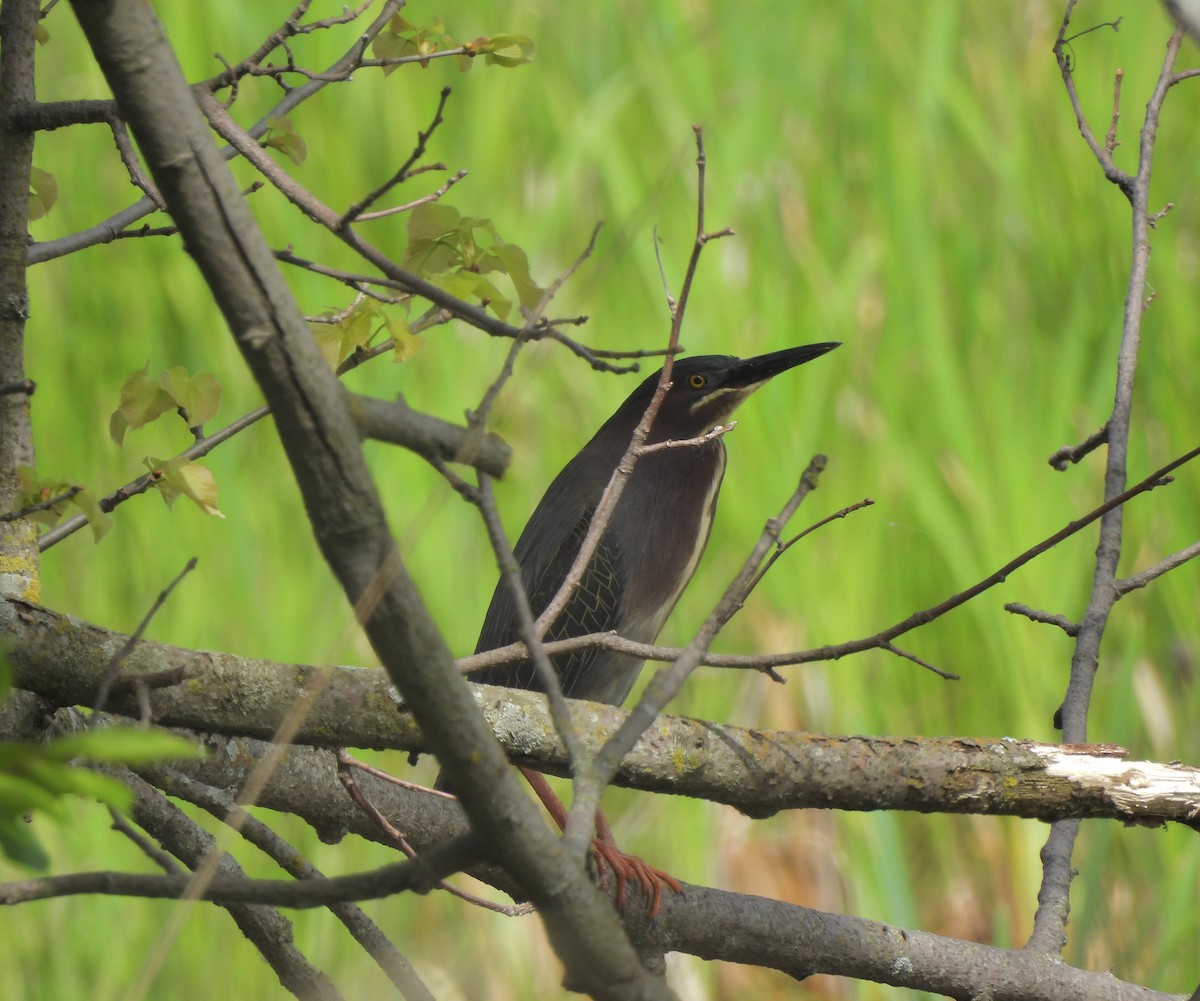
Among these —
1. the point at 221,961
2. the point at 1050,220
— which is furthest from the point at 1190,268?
the point at 221,961

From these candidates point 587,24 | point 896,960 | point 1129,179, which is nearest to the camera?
point 896,960

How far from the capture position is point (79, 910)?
3016 millimetres

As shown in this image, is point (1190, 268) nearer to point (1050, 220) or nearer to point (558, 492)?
point (1050, 220)

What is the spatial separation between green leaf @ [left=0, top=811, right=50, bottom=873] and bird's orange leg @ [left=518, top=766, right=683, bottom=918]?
→ 84 cm

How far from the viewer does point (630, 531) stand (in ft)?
9.14

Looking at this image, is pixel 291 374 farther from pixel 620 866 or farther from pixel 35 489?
pixel 620 866

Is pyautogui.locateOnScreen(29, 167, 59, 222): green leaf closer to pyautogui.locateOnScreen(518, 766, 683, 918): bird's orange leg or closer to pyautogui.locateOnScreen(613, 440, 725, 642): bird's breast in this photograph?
pyautogui.locateOnScreen(518, 766, 683, 918): bird's orange leg

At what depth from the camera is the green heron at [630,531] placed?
2727mm

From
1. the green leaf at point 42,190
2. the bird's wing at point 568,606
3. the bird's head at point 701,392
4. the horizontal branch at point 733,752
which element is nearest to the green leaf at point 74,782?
the horizontal branch at point 733,752

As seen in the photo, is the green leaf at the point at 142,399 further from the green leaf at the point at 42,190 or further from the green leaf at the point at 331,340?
the green leaf at the point at 42,190

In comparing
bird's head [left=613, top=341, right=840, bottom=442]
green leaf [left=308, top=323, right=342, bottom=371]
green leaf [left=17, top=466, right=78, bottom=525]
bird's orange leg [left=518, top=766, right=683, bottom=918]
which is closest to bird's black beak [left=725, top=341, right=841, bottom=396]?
bird's head [left=613, top=341, right=840, bottom=442]

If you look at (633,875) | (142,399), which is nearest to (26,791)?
(142,399)

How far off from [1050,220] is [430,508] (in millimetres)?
3395

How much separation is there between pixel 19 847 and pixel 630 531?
2162 mm
